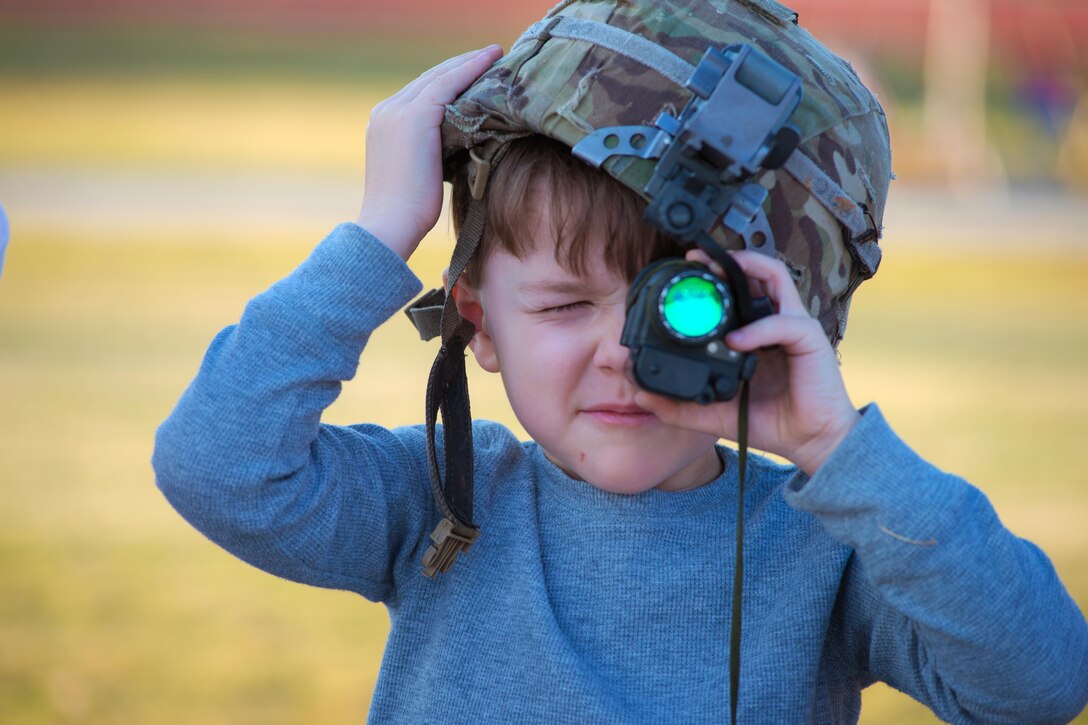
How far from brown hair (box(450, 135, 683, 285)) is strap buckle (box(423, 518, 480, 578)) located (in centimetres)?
44

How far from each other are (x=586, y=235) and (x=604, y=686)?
2.29 ft

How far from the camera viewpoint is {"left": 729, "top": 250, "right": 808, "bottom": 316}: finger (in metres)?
1.96

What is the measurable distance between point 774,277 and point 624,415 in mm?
334

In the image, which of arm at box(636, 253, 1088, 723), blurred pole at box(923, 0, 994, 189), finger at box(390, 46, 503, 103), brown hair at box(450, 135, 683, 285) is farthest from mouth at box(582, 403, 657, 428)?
blurred pole at box(923, 0, 994, 189)

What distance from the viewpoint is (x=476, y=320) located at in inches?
94.9

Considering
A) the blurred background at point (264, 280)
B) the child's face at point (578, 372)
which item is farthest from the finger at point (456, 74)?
the blurred background at point (264, 280)

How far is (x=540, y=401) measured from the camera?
216 centimetres

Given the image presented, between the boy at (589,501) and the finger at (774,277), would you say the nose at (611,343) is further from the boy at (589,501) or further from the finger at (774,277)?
the finger at (774,277)

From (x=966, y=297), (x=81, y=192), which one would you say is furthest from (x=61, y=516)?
(x=81, y=192)

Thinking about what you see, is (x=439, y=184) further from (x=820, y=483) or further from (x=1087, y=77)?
(x=1087, y=77)

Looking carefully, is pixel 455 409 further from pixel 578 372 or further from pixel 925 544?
pixel 925 544

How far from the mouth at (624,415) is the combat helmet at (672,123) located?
261mm

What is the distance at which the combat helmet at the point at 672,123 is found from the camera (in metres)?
2.00

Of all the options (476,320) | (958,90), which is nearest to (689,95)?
(476,320)
